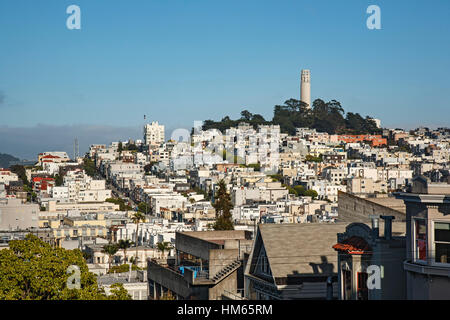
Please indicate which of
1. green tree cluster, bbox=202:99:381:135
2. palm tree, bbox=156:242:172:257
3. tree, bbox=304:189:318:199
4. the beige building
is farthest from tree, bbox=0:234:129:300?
green tree cluster, bbox=202:99:381:135

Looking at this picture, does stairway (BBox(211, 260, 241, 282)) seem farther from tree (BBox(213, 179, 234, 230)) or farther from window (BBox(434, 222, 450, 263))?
tree (BBox(213, 179, 234, 230))

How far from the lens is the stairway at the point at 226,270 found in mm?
15859

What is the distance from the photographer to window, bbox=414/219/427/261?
9.13m

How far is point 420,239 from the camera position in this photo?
9.23m

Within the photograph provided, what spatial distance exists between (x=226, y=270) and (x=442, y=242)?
299 inches

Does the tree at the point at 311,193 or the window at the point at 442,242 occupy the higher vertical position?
the window at the point at 442,242

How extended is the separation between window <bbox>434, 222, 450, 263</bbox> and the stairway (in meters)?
Answer: 7.14

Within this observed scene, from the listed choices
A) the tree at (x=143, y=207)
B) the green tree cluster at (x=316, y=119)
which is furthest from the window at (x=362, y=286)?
the green tree cluster at (x=316, y=119)

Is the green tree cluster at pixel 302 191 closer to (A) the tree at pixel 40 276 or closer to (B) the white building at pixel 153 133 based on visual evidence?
(B) the white building at pixel 153 133

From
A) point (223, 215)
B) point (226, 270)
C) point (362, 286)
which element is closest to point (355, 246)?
point (362, 286)

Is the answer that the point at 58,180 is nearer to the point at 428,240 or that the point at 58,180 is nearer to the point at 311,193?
the point at 311,193

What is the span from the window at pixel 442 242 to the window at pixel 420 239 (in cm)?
14
